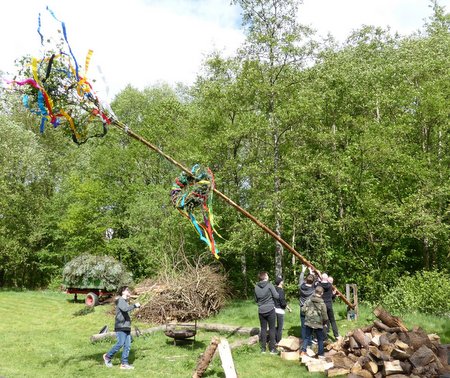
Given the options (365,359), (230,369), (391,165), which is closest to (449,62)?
(391,165)

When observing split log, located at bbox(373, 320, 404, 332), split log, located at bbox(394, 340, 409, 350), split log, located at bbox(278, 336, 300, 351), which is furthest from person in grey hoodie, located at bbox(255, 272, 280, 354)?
split log, located at bbox(394, 340, 409, 350)

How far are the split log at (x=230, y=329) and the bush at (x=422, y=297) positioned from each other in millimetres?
4741

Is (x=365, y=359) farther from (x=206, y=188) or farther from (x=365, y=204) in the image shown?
(x=365, y=204)

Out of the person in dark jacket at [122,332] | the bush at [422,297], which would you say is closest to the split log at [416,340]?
the bush at [422,297]

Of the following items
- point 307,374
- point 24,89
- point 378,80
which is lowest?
point 307,374

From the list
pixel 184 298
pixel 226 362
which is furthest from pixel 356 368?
pixel 184 298

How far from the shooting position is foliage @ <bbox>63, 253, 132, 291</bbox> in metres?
19.4

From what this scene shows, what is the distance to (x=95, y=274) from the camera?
63.4 ft

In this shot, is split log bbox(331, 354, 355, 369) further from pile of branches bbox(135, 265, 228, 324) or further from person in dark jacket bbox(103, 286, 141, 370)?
pile of branches bbox(135, 265, 228, 324)

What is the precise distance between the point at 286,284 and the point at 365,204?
14.7ft

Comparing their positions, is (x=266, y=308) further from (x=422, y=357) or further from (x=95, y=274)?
(x=95, y=274)

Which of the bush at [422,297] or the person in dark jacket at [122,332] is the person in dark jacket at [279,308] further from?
the bush at [422,297]

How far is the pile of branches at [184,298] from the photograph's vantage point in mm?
15008

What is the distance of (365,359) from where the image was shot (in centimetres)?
828
